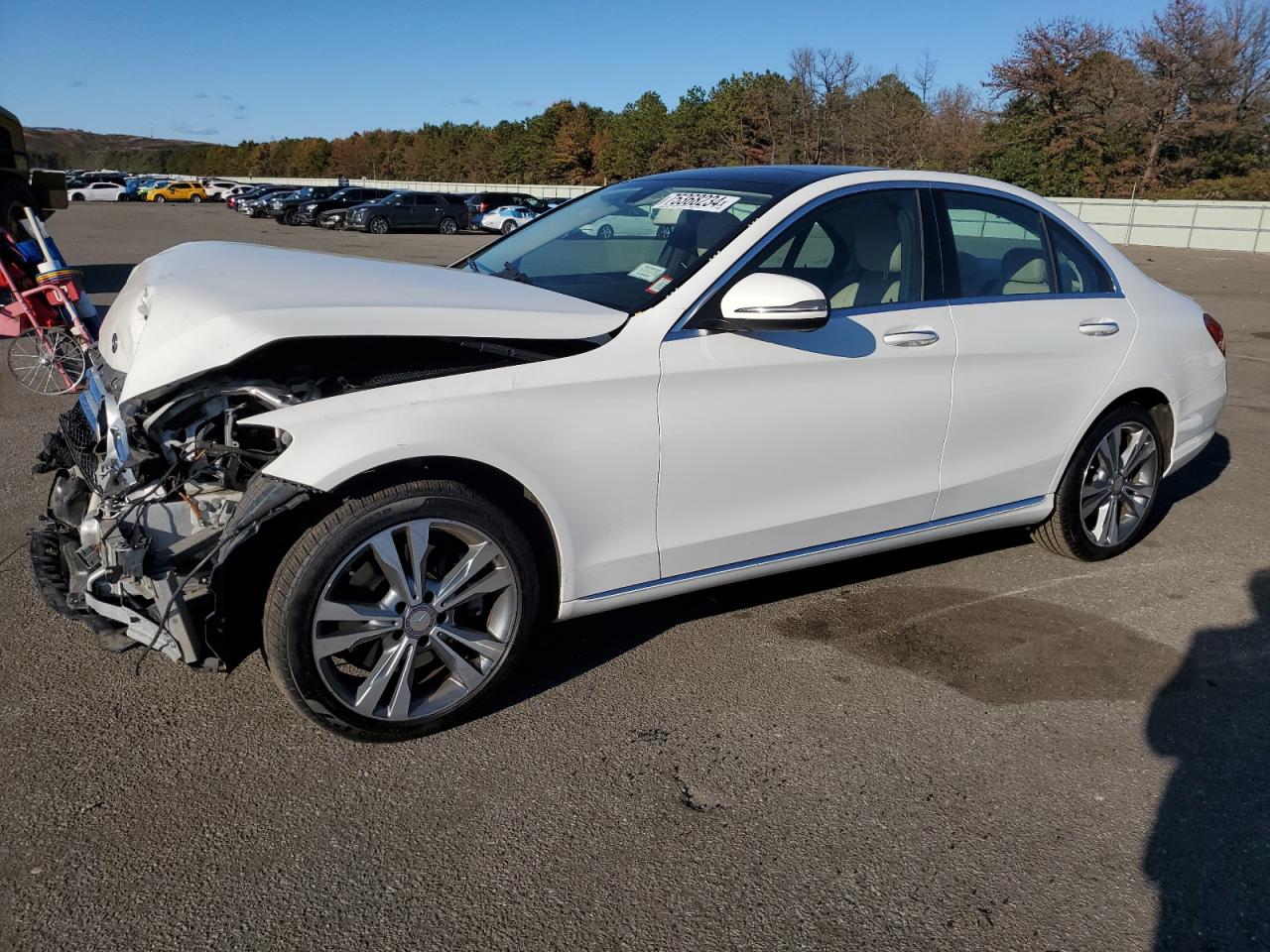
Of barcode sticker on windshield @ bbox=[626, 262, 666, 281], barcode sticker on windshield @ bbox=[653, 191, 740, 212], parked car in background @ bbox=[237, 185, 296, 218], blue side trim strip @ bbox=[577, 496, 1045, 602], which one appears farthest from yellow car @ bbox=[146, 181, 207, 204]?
blue side trim strip @ bbox=[577, 496, 1045, 602]

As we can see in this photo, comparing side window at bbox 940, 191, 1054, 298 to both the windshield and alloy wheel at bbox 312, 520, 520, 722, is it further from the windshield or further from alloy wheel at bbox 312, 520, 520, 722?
alloy wheel at bbox 312, 520, 520, 722

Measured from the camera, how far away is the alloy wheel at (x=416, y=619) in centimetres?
287

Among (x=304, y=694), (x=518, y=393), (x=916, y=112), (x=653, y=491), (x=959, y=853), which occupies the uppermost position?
(x=916, y=112)

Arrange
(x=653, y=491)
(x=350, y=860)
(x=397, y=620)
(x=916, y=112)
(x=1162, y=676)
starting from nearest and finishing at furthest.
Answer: (x=350, y=860) < (x=397, y=620) < (x=653, y=491) < (x=1162, y=676) < (x=916, y=112)

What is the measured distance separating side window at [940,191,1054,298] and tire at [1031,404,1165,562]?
0.78 metres

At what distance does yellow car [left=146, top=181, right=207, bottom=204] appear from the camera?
60.9 metres

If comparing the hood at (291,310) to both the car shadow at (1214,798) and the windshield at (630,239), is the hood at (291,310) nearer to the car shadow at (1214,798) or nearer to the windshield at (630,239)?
the windshield at (630,239)

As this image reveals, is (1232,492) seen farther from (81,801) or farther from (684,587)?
(81,801)

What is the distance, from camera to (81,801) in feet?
8.97

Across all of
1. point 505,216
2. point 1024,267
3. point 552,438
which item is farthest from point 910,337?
point 505,216

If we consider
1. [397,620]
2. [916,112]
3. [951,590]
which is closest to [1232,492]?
[951,590]

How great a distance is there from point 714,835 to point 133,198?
225 ft

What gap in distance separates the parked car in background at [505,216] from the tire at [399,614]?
1386 inches

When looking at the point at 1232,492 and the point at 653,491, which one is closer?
the point at 653,491
